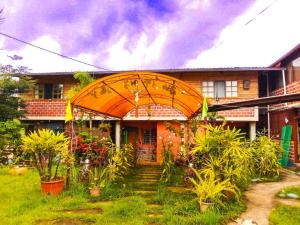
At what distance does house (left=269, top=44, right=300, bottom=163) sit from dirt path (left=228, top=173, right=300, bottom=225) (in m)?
4.15

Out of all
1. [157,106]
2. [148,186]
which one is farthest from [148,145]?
[148,186]

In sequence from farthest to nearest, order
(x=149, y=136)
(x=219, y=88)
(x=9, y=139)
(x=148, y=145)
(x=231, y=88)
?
(x=149, y=136), (x=148, y=145), (x=219, y=88), (x=231, y=88), (x=9, y=139)

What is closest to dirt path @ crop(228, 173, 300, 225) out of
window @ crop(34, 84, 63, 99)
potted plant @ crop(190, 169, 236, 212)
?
potted plant @ crop(190, 169, 236, 212)

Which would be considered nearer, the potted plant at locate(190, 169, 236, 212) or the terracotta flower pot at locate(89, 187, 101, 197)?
the potted plant at locate(190, 169, 236, 212)

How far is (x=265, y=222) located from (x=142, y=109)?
12.1 metres

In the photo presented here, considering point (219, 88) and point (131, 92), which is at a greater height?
point (219, 88)

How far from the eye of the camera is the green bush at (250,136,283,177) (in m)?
11.9

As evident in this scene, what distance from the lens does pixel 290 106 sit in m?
15.2

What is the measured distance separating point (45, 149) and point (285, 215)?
6.10 metres

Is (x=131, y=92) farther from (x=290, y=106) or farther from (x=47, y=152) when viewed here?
(x=290, y=106)

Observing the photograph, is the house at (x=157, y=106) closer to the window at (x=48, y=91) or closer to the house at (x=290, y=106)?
the window at (x=48, y=91)

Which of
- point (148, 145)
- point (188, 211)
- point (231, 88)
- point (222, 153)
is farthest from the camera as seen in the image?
point (148, 145)

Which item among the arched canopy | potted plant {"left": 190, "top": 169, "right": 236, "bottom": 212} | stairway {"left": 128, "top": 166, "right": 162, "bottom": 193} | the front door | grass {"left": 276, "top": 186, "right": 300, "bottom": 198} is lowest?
grass {"left": 276, "top": 186, "right": 300, "bottom": 198}

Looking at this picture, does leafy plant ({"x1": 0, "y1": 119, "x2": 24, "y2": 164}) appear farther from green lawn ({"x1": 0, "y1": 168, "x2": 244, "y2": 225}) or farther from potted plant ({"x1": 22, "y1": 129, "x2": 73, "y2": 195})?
potted plant ({"x1": 22, "y1": 129, "x2": 73, "y2": 195})
